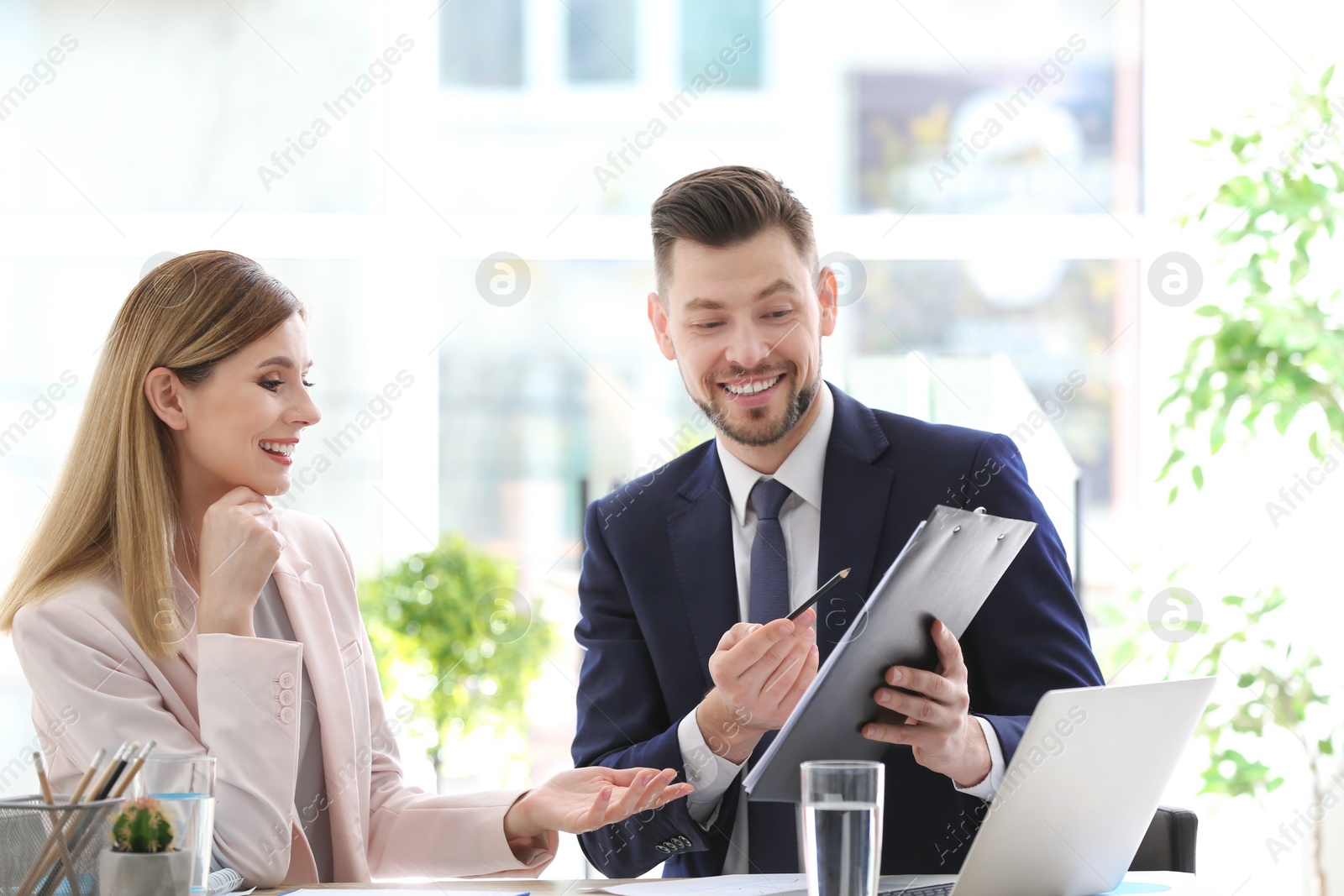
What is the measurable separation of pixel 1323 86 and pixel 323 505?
3430 millimetres

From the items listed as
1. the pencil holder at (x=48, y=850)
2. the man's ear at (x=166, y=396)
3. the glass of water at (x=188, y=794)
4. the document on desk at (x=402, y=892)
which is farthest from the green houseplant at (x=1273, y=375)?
the pencil holder at (x=48, y=850)

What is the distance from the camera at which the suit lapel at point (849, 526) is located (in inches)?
71.9

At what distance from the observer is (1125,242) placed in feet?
13.4

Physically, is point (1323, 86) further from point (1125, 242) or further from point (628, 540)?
point (628, 540)

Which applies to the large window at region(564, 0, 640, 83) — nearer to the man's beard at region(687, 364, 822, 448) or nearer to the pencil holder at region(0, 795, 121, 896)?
the man's beard at region(687, 364, 822, 448)

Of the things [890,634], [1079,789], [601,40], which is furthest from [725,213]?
[601,40]

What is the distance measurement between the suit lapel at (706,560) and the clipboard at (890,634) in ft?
1.56

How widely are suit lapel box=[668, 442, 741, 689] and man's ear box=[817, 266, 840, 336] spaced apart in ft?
1.07

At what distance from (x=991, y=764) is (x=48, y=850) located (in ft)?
3.67

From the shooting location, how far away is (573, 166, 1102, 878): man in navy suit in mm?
1739

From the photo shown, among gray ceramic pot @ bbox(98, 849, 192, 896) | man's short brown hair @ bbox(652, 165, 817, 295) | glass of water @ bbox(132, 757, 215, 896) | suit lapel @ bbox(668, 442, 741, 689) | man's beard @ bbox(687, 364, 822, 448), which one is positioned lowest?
gray ceramic pot @ bbox(98, 849, 192, 896)

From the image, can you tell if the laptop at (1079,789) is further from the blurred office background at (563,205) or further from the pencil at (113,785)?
the blurred office background at (563,205)

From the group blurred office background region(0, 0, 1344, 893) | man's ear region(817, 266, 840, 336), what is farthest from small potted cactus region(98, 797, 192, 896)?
blurred office background region(0, 0, 1344, 893)

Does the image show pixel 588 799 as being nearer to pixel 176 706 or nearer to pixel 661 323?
pixel 176 706
